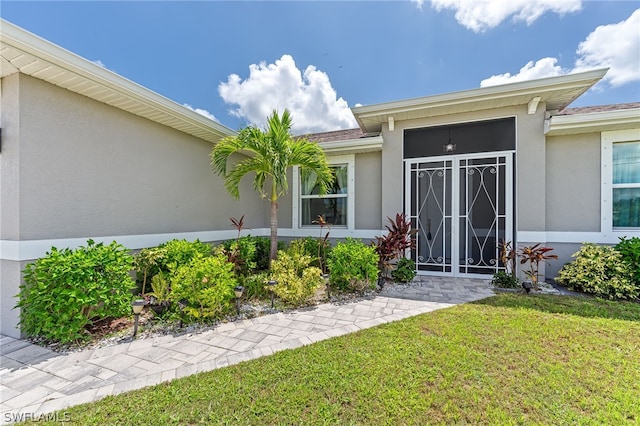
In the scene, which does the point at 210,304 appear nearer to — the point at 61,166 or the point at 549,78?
the point at 61,166

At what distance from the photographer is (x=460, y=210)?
Answer: 7.36 m

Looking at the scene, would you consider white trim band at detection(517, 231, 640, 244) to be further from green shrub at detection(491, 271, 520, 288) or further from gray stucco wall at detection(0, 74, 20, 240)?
gray stucco wall at detection(0, 74, 20, 240)

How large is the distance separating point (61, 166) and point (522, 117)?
1010cm

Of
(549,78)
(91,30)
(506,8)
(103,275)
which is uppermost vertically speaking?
(506,8)

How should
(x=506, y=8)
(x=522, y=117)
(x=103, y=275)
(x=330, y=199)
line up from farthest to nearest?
(x=330, y=199) → (x=506, y=8) → (x=522, y=117) → (x=103, y=275)

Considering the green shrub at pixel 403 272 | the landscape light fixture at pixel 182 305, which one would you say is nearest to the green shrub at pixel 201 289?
the landscape light fixture at pixel 182 305

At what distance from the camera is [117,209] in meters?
5.35

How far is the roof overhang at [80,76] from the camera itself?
3.57 meters

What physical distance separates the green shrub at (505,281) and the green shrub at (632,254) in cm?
204

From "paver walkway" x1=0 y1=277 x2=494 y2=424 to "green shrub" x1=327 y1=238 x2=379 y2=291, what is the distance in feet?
2.24

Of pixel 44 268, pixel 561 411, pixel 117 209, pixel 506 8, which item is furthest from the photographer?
pixel 506 8

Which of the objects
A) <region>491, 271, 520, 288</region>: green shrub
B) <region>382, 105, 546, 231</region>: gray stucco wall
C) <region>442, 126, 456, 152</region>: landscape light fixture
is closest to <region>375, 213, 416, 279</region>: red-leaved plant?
<region>491, 271, 520, 288</region>: green shrub

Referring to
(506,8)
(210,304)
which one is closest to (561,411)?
(210,304)

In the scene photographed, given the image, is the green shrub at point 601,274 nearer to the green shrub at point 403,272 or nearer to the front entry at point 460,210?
the front entry at point 460,210
